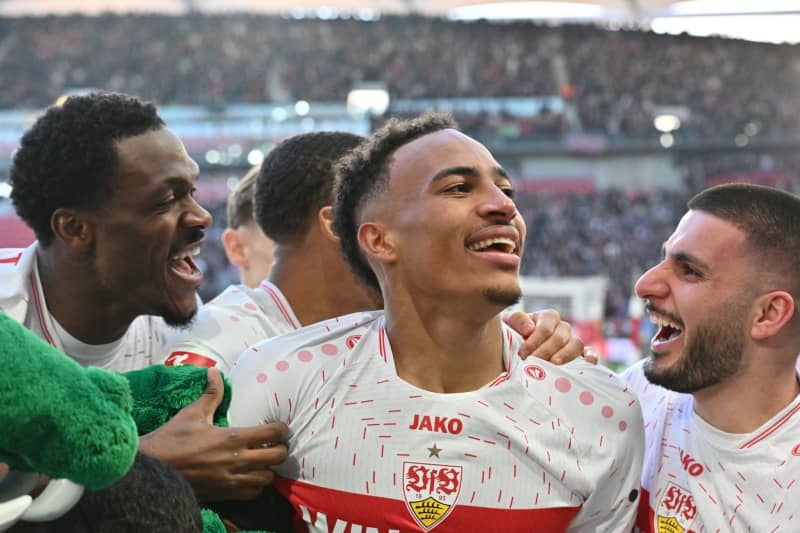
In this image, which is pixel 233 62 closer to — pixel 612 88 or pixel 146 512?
pixel 612 88

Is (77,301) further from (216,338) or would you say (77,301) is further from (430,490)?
(430,490)

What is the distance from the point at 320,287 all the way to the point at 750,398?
1201 millimetres

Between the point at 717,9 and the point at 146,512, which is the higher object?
the point at 717,9

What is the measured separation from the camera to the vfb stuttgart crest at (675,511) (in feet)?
6.96

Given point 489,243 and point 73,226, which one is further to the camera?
point 73,226

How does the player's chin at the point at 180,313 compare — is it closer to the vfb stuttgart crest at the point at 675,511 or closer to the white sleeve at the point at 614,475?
the white sleeve at the point at 614,475

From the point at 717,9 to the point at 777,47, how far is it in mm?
3529

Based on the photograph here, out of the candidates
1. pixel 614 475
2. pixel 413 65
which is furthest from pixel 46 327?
pixel 413 65

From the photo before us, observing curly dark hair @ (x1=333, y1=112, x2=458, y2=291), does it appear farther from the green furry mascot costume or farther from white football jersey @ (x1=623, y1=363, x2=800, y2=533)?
the green furry mascot costume

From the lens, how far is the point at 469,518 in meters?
1.94

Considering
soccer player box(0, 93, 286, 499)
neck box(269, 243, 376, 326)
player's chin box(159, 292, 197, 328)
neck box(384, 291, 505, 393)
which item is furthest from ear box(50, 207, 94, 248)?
neck box(384, 291, 505, 393)

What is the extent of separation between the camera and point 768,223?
7.49 feet

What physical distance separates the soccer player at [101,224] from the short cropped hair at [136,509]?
1.17 m

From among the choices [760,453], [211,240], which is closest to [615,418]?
[760,453]
